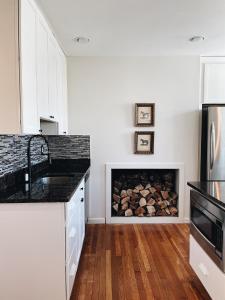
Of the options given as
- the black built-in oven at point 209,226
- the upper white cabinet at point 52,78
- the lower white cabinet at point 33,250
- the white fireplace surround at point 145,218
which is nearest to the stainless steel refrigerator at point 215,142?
the white fireplace surround at point 145,218

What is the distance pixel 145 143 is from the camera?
12.6 ft

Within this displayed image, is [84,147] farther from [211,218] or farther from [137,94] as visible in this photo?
[211,218]

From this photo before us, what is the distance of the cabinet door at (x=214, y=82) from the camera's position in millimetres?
3826

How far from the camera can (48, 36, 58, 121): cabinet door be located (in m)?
2.62

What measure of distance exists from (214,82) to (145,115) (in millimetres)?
1141

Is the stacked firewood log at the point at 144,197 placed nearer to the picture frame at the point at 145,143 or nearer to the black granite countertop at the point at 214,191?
the picture frame at the point at 145,143

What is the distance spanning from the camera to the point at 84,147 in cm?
388

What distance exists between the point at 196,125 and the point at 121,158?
1.22m

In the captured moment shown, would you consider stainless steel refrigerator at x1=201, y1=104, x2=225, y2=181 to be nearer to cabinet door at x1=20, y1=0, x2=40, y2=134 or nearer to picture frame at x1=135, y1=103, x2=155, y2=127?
picture frame at x1=135, y1=103, x2=155, y2=127

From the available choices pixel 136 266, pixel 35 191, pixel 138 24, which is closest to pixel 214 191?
pixel 136 266

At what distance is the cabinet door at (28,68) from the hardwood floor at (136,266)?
1.50m

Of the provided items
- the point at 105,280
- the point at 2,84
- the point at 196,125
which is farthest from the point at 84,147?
the point at 2,84

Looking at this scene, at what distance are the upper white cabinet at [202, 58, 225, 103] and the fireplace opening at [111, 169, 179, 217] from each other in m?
1.23

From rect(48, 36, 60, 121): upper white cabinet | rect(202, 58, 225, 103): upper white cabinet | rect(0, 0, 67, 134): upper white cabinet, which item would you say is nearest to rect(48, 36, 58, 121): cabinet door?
rect(48, 36, 60, 121): upper white cabinet
